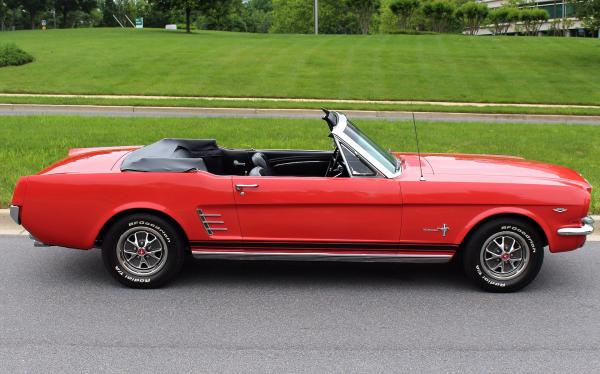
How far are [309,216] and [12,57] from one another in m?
24.6

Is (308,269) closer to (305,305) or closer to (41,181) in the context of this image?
(305,305)

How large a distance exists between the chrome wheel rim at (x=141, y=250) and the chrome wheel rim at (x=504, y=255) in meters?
2.46

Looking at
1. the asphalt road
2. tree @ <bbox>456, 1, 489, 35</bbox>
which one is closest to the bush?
the asphalt road

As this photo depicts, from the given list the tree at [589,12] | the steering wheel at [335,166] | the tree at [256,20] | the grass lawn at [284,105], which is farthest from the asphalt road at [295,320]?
the tree at [256,20]

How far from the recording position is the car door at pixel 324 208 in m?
4.86

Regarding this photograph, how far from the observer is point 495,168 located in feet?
17.7

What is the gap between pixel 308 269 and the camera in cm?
566

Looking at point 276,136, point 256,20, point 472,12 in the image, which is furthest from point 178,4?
point 256,20

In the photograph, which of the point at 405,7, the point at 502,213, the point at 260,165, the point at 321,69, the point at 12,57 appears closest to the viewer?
the point at 502,213

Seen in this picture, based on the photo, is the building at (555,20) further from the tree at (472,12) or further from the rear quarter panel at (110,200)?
the rear quarter panel at (110,200)

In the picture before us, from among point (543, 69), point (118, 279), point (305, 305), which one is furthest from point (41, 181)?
point (543, 69)

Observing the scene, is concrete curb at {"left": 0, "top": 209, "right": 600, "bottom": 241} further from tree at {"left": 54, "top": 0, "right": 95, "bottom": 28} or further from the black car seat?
tree at {"left": 54, "top": 0, "right": 95, "bottom": 28}

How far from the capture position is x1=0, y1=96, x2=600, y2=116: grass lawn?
17062mm

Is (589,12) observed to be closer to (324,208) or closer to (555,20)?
(324,208)
